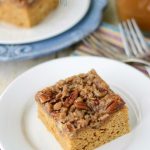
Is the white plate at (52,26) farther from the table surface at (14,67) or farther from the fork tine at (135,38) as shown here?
the fork tine at (135,38)

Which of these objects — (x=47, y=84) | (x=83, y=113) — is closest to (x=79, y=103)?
(x=83, y=113)

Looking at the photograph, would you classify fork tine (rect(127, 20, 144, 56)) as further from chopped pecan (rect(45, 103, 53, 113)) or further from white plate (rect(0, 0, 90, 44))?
chopped pecan (rect(45, 103, 53, 113))

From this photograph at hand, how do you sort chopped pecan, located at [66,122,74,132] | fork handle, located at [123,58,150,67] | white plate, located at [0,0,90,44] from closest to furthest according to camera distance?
chopped pecan, located at [66,122,74,132] → fork handle, located at [123,58,150,67] → white plate, located at [0,0,90,44]

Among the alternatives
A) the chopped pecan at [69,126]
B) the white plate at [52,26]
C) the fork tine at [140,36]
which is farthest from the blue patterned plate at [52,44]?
the chopped pecan at [69,126]

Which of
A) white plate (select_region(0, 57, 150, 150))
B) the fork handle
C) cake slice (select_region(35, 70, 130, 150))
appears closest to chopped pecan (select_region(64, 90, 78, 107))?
cake slice (select_region(35, 70, 130, 150))

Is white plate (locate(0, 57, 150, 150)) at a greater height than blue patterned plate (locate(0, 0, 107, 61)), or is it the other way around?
blue patterned plate (locate(0, 0, 107, 61))

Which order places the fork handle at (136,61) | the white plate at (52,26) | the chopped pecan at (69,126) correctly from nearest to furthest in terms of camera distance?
the chopped pecan at (69,126), the fork handle at (136,61), the white plate at (52,26)
